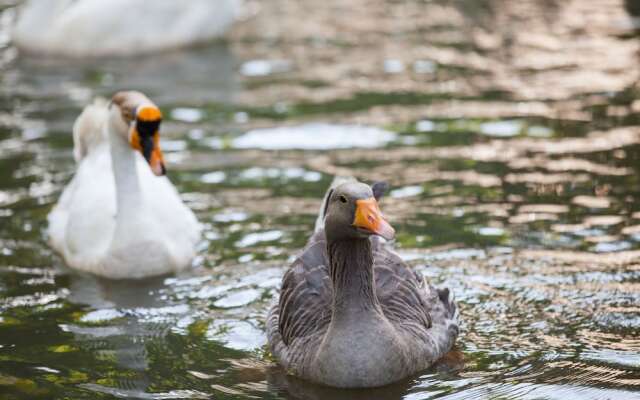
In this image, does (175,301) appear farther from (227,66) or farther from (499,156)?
(227,66)

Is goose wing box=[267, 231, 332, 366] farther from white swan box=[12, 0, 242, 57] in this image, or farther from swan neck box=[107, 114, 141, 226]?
white swan box=[12, 0, 242, 57]

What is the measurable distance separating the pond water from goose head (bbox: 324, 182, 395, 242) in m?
0.98

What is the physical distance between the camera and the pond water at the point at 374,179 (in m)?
7.75

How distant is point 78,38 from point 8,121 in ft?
10.8

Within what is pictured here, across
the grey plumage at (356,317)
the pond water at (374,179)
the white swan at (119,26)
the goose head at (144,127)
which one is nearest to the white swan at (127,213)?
the goose head at (144,127)

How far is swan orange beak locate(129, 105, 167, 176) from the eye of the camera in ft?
30.6

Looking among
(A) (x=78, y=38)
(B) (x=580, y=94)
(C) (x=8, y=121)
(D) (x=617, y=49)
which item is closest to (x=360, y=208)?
(B) (x=580, y=94)

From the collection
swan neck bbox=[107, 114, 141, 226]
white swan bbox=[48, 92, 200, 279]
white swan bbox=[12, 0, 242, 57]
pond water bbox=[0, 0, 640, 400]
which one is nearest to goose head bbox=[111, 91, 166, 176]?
white swan bbox=[48, 92, 200, 279]

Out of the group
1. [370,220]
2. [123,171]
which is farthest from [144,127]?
[370,220]

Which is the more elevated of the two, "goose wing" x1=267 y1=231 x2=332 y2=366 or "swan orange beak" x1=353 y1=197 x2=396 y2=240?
"swan orange beak" x1=353 y1=197 x2=396 y2=240

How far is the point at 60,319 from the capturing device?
877cm

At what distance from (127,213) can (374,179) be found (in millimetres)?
2440

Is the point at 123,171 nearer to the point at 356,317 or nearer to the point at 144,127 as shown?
the point at 144,127

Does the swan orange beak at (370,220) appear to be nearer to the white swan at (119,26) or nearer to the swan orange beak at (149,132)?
the swan orange beak at (149,132)
